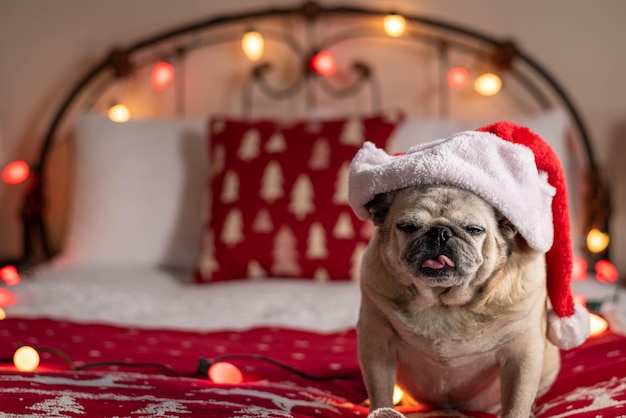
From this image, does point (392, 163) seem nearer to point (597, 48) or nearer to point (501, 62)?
point (501, 62)

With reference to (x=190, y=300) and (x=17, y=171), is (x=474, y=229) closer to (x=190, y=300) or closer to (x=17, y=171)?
(x=190, y=300)

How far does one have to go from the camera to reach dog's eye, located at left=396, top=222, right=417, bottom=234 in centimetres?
92

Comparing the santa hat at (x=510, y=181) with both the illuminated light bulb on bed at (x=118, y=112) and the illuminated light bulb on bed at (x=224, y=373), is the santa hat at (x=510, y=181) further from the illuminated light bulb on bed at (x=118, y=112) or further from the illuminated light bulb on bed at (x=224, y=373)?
the illuminated light bulb on bed at (x=118, y=112)

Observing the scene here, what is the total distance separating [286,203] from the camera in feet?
6.61

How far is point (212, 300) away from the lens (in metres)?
1.79

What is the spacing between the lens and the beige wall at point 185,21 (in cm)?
248

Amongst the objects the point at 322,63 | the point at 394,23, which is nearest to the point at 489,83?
the point at 394,23

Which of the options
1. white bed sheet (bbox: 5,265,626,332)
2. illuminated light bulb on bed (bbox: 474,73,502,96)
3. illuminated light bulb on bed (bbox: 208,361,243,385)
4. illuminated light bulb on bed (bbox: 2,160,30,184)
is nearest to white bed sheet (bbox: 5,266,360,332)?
white bed sheet (bbox: 5,265,626,332)

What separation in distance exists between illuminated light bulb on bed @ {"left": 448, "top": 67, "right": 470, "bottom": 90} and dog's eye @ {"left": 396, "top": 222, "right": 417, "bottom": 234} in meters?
1.70

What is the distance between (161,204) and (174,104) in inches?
22.2

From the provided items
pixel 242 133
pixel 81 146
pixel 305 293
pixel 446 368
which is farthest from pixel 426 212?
pixel 81 146

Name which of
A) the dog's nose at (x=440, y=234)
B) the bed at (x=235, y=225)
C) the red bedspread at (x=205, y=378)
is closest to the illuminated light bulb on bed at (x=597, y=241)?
the bed at (x=235, y=225)

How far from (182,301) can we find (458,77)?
125 centimetres

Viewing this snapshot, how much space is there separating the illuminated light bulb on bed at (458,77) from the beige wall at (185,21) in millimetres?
152
